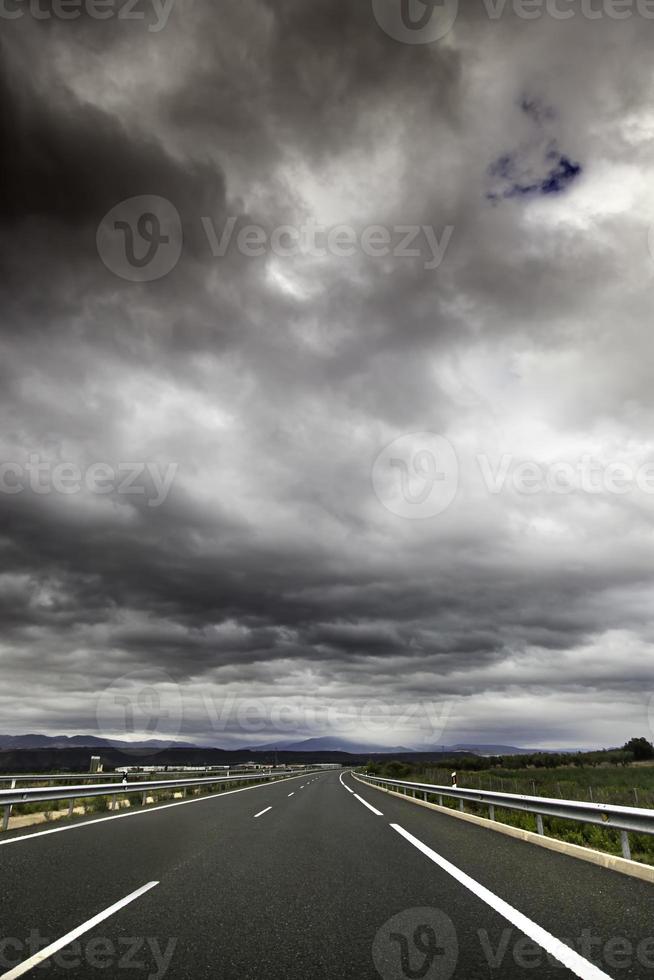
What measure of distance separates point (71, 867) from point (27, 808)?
13685 millimetres

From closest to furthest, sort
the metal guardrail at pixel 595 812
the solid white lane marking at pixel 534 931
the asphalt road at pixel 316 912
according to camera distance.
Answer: the solid white lane marking at pixel 534 931 < the asphalt road at pixel 316 912 < the metal guardrail at pixel 595 812

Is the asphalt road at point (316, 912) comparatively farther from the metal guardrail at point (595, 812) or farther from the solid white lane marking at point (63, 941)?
the metal guardrail at point (595, 812)

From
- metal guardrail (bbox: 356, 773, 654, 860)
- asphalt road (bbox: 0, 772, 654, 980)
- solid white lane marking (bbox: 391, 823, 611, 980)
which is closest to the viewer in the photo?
solid white lane marking (bbox: 391, 823, 611, 980)

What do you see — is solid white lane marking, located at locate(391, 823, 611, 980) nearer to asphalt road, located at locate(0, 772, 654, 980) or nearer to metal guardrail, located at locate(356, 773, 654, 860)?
asphalt road, located at locate(0, 772, 654, 980)

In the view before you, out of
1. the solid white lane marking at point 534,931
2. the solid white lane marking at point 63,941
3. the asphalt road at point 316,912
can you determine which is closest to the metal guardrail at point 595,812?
the asphalt road at point 316,912

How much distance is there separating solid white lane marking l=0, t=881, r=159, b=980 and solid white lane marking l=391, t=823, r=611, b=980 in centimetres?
348

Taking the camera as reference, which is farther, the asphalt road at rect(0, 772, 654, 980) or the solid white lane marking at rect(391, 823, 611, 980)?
the asphalt road at rect(0, 772, 654, 980)

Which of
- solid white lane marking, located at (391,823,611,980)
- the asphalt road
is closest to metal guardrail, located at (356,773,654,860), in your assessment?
the asphalt road

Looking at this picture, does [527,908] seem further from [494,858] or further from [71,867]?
[71,867]

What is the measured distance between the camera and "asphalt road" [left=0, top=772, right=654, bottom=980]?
4266mm

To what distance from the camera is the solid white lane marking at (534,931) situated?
160 inches

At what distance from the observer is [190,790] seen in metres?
31.8

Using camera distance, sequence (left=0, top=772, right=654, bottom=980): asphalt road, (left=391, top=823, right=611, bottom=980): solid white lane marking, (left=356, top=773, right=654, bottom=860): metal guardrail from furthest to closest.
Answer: (left=356, top=773, right=654, bottom=860): metal guardrail < (left=0, top=772, right=654, bottom=980): asphalt road < (left=391, top=823, right=611, bottom=980): solid white lane marking

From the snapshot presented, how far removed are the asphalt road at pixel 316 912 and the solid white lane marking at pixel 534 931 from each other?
14 mm
